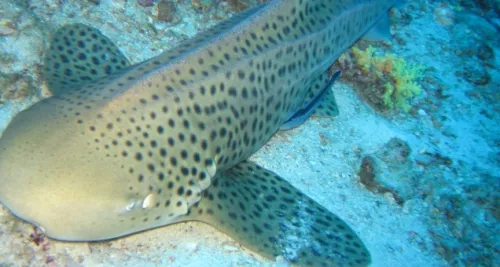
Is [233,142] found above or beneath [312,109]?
above

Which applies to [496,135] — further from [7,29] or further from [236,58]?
[7,29]

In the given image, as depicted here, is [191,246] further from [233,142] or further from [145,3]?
[145,3]

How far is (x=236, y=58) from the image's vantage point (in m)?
3.81

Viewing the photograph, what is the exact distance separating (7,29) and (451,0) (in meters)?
7.76

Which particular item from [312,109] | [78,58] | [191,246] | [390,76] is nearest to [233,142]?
[191,246]

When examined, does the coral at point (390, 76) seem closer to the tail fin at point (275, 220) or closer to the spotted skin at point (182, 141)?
the spotted skin at point (182, 141)

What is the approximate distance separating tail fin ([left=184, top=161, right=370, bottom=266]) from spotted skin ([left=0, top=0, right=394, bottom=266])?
0.4 inches

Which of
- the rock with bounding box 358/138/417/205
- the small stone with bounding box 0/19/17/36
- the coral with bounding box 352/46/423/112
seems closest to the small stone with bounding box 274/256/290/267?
the rock with bounding box 358/138/417/205

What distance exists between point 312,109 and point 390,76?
179cm

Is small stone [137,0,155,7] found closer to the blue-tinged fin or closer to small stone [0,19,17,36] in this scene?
small stone [0,19,17,36]

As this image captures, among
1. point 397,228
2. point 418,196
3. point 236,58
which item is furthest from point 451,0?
point 236,58

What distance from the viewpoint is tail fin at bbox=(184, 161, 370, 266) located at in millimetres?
3584

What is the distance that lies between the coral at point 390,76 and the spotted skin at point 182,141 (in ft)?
4.14

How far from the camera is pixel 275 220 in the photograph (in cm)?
382
